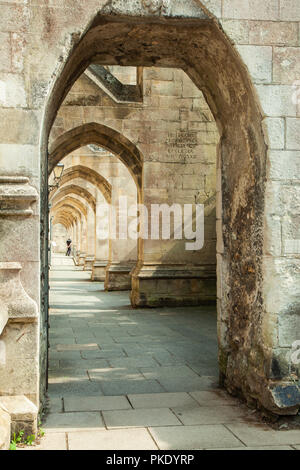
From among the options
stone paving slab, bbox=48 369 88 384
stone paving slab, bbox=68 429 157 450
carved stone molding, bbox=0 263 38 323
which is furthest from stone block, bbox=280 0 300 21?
stone paving slab, bbox=48 369 88 384

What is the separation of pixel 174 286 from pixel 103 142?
3.56 m

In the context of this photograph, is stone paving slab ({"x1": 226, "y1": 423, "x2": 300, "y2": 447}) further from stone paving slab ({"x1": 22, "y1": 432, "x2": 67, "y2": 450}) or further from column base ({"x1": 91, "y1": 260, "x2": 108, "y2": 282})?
column base ({"x1": 91, "y1": 260, "x2": 108, "y2": 282})

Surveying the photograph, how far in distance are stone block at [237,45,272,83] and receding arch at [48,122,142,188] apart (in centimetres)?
732

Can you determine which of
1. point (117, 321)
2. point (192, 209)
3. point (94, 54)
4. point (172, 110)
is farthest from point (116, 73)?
point (94, 54)

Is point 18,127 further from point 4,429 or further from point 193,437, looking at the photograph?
point 193,437

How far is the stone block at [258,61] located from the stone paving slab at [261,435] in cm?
240

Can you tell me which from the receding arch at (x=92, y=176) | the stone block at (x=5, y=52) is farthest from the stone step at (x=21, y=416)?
the receding arch at (x=92, y=176)

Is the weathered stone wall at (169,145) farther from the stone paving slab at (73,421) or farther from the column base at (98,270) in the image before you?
the column base at (98,270)

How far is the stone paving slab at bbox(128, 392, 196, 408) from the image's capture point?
164 inches

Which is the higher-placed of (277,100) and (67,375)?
(277,100)

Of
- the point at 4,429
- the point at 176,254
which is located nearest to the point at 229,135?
the point at 4,429

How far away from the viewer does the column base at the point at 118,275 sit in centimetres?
1444

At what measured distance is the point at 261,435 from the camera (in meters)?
3.48
